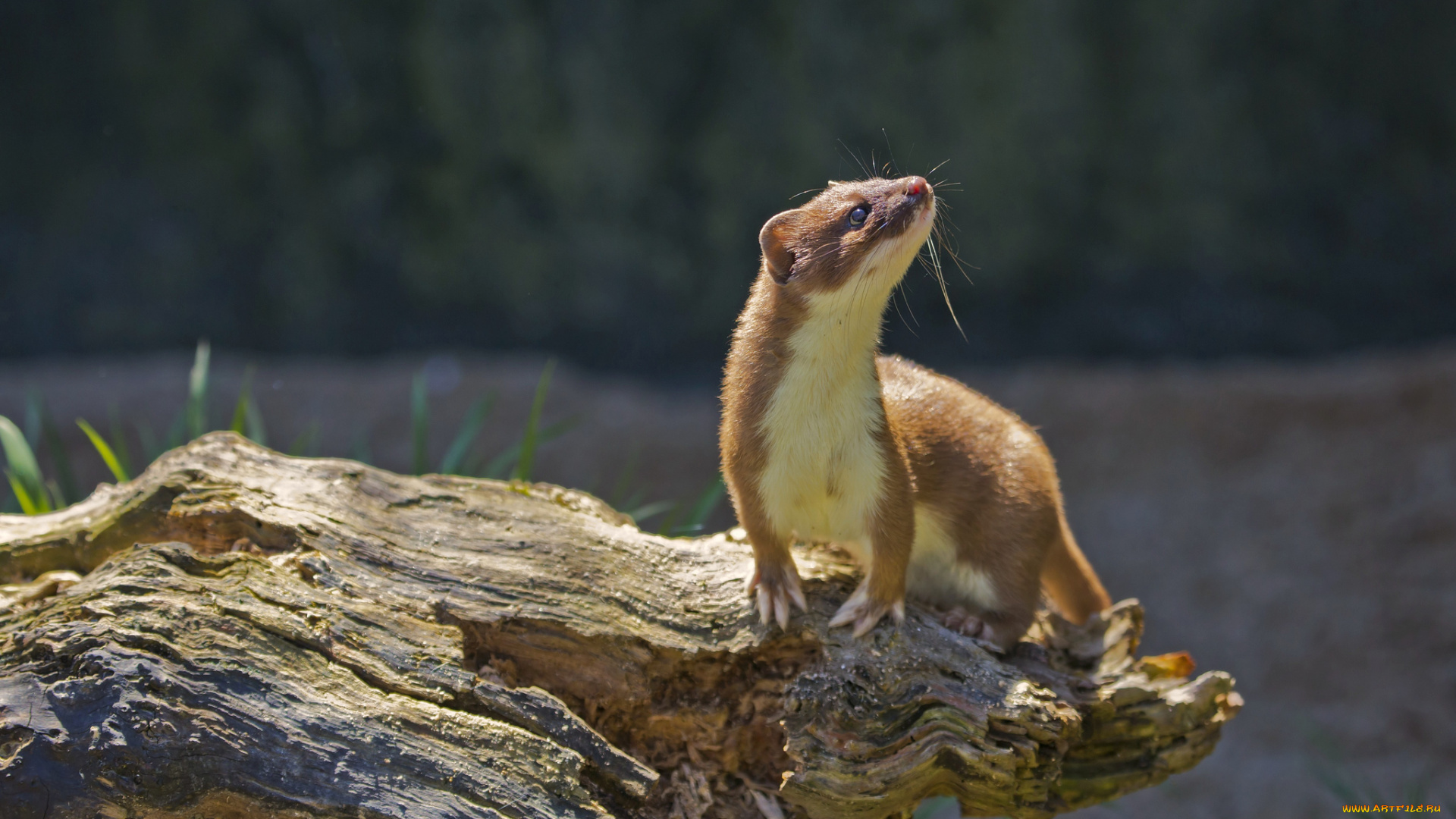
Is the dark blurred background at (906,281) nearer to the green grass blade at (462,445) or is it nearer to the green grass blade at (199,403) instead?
the green grass blade at (462,445)

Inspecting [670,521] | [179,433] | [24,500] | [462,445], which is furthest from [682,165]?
[24,500]

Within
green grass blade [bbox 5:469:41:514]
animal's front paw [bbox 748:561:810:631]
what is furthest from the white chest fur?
green grass blade [bbox 5:469:41:514]

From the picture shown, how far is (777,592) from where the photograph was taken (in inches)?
104

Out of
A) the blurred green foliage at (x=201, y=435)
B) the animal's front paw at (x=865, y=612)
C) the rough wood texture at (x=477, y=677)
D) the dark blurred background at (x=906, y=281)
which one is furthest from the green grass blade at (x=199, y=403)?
the animal's front paw at (x=865, y=612)

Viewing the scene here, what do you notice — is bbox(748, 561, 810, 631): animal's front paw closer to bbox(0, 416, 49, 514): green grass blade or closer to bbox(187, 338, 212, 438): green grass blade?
bbox(0, 416, 49, 514): green grass blade

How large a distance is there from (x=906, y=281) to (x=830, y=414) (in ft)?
17.5

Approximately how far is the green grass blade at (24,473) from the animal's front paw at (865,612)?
3024 mm

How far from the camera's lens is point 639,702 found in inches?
104

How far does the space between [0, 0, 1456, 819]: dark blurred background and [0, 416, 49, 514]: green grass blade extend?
2331mm

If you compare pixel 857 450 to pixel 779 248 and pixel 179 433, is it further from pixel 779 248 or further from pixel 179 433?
pixel 179 433

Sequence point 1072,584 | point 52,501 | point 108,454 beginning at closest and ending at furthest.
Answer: point 1072,584 → point 108,454 → point 52,501

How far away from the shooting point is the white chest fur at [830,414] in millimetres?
2514

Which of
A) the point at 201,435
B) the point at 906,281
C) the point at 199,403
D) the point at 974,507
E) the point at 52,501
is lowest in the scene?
the point at 52,501

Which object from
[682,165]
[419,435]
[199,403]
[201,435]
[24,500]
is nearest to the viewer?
[24,500]
